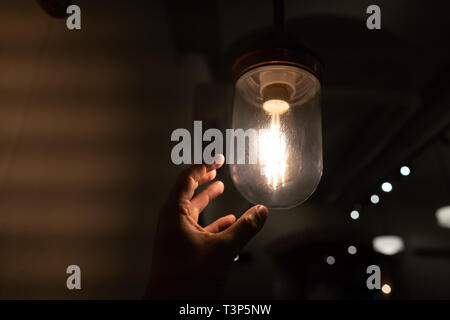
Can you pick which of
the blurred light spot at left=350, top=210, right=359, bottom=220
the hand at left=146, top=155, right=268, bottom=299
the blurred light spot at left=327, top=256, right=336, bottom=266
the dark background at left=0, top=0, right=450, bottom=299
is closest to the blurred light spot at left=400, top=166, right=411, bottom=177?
the dark background at left=0, top=0, right=450, bottom=299

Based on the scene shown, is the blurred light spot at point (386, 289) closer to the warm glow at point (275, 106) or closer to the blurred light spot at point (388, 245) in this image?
the blurred light spot at point (388, 245)

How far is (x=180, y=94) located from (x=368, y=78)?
647mm

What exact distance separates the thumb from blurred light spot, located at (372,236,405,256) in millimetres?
917

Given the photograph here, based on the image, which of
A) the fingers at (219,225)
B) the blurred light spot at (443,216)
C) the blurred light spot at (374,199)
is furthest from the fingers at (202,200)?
the blurred light spot at (443,216)

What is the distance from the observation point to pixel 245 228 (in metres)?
0.61

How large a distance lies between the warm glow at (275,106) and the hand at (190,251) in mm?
179

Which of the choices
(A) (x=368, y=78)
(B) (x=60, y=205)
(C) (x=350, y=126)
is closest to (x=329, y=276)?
(C) (x=350, y=126)

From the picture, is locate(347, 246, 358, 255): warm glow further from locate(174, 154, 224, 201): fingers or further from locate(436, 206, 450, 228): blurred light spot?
locate(174, 154, 224, 201): fingers

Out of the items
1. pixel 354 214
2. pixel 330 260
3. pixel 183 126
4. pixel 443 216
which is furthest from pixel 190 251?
pixel 443 216

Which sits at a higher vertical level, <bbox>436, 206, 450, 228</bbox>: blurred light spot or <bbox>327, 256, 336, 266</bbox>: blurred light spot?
<bbox>436, 206, 450, 228</bbox>: blurred light spot

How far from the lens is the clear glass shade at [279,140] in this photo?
0.60m

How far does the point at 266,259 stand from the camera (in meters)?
1.36

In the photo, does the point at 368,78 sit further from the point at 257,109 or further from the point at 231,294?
the point at 231,294

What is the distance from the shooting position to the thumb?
601 mm
